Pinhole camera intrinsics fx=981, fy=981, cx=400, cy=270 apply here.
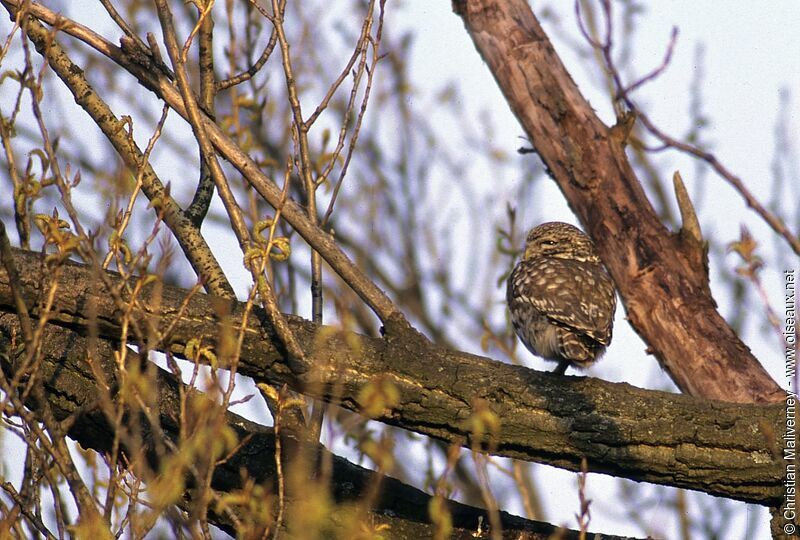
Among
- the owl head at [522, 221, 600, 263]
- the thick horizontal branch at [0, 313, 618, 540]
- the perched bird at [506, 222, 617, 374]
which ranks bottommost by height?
the thick horizontal branch at [0, 313, 618, 540]

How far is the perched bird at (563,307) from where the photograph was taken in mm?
5559

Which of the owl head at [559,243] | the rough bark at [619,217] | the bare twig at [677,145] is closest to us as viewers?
the bare twig at [677,145]

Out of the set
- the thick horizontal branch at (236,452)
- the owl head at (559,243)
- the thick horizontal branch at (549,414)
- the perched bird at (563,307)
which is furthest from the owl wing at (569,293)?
the thick horizontal branch at (236,452)

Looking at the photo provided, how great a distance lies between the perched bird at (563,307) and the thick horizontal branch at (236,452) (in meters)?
1.15

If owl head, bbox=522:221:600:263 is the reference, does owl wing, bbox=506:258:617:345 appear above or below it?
below

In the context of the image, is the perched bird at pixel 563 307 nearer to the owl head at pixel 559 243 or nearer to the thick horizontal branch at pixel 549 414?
the owl head at pixel 559 243

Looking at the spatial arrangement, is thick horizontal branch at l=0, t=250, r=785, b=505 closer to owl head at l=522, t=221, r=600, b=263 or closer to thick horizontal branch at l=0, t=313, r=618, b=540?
thick horizontal branch at l=0, t=313, r=618, b=540

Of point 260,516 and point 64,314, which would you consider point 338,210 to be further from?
point 260,516

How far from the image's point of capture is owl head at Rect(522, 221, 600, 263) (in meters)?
6.70

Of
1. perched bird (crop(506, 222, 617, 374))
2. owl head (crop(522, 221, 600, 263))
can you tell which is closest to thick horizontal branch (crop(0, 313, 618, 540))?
perched bird (crop(506, 222, 617, 374))

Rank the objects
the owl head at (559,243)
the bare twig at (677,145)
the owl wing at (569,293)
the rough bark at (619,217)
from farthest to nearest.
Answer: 1. the owl head at (559,243)
2. the rough bark at (619,217)
3. the owl wing at (569,293)
4. the bare twig at (677,145)

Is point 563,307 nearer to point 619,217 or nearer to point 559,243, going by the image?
point 619,217

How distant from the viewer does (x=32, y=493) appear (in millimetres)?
3336

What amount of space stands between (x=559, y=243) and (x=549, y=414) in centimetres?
253
